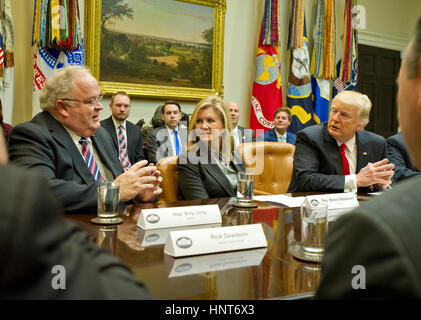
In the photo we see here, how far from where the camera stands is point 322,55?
7.14 m

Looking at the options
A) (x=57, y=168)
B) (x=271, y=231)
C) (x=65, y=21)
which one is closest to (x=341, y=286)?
(x=271, y=231)

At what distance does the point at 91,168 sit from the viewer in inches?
94.9

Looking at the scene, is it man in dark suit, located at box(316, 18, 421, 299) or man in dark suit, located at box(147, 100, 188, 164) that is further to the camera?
man in dark suit, located at box(147, 100, 188, 164)

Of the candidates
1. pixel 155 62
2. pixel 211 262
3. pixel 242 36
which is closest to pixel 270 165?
pixel 211 262

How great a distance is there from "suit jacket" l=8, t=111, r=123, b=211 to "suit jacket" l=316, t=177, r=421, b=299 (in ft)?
5.11

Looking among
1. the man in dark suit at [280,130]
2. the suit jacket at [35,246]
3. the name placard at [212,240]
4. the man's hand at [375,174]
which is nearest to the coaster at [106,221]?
the name placard at [212,240]

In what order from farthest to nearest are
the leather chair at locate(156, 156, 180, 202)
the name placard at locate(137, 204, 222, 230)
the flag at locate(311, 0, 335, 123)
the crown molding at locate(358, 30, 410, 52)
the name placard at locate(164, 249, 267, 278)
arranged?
the crown molding at locate(358, 30, 410, 52) < the flag at locate(311, 0, 335, 123) < the leather chair at locate(156, 156, 180, 202) < the name placard at locate(137, 204, 222, 230) < the name placard at locate(164, 249, 267, 278)

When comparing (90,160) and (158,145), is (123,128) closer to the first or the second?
(158,145)

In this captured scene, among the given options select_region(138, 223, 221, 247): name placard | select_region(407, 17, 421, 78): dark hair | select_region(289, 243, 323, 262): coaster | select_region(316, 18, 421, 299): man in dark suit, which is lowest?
select_region(289, 243, 323, 262): coaster

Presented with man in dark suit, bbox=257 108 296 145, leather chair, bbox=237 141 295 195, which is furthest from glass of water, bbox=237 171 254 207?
man in dark suit, bbox=257 108 296 145

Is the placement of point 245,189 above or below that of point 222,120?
below

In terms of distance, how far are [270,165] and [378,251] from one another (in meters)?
3.04

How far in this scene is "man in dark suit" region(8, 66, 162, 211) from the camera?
79.6 inches

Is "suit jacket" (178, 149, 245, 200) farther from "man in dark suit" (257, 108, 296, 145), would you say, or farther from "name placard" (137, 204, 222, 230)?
"man in dark suit" (257, 108, 296, 145)
